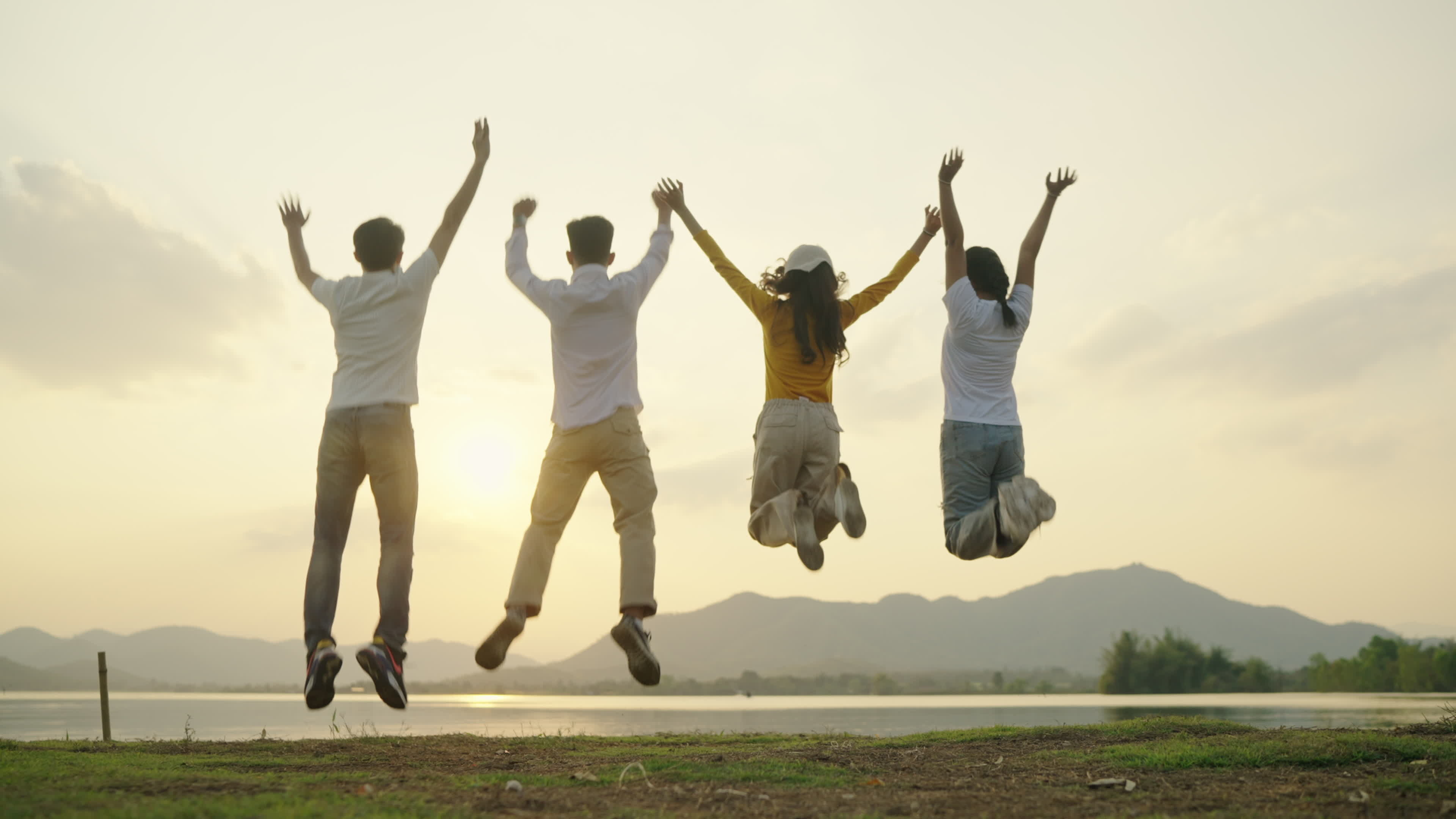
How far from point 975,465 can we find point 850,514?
124 cm

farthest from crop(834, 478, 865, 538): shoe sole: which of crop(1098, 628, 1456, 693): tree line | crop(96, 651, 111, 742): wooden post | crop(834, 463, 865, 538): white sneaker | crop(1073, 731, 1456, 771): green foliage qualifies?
crop(1098, 628, 1456, 693): tree line

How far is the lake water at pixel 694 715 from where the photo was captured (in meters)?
23.5

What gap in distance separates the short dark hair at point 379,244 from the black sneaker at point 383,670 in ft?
9.12

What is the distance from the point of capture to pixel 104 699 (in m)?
13.0

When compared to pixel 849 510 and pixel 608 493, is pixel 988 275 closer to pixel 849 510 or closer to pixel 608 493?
pixel 849 510

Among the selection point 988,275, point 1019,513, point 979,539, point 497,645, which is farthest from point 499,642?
point 988,275

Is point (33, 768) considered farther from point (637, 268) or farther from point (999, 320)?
point (999, 320)

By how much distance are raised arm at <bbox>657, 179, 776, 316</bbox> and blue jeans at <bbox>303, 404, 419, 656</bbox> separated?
2.85m

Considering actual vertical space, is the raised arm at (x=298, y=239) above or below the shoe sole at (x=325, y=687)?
above

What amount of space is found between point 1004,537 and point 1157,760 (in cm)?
197

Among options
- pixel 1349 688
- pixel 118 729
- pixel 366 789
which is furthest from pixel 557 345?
pixel 1349 688

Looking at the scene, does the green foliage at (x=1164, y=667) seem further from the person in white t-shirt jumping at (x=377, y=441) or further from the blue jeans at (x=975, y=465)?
the person in white t-shirt jumping at (x=377, y=441)

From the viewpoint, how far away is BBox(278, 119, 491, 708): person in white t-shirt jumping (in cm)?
734

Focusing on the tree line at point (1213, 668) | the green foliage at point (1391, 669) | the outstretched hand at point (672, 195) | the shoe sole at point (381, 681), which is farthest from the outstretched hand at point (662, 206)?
the green foliage at point (1391, 669)
